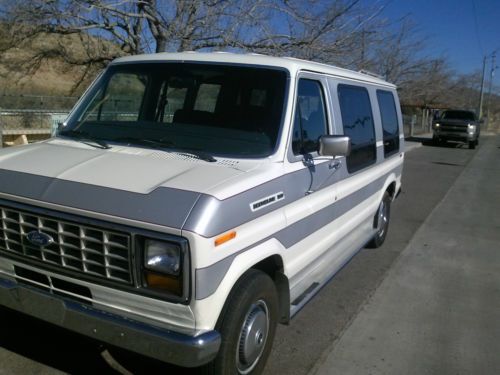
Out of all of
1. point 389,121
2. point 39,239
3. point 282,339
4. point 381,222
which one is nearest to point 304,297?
point 282,339

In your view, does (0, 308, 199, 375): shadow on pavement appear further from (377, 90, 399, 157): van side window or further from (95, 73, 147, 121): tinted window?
(377, 90, 399, 157): van side window

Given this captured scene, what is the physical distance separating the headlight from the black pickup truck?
24.1m

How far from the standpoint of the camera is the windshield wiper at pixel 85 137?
11.2 feet

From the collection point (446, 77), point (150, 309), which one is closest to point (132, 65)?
point (150, 309)

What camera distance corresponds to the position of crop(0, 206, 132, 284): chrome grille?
2.57 meters

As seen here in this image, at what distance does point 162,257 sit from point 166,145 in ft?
3.55

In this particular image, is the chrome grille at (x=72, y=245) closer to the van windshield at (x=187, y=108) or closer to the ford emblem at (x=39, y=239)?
the ford emblem at (x=39, y=239)

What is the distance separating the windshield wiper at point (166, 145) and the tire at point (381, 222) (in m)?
3.31

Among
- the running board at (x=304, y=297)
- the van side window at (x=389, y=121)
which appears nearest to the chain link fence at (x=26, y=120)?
the van side window at (x=389, y=121)

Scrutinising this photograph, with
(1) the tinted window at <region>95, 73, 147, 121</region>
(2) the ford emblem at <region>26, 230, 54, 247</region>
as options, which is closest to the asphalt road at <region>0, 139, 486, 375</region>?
(2) the ford emblem at <region>26, 230, 54, 247</region>

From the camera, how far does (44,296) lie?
2734 mm

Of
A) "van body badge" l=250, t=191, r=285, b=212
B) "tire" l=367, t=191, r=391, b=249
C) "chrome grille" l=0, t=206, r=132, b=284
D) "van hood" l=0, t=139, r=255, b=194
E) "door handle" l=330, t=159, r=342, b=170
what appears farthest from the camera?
"tire" l=367, t=191, r=391, b=249

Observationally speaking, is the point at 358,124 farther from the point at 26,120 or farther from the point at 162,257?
the point at 26,120

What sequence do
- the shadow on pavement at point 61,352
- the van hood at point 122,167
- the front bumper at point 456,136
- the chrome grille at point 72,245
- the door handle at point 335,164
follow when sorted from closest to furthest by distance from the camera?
the chrome grille at point 72,245, the van hood at point 122,167, the shadow on pavement at point 61,352, the door handle at point 335,164, the front bumper at point 456,136
